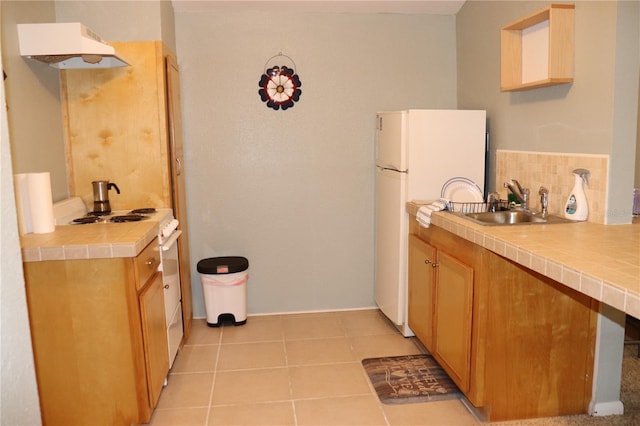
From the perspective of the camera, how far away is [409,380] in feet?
9.80

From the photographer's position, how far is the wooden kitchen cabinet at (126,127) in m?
3.29

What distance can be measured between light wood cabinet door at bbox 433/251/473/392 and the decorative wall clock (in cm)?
176

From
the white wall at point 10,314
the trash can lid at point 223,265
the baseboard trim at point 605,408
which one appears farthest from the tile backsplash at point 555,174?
the white wall at point 10,314

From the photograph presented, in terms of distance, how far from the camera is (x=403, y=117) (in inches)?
132

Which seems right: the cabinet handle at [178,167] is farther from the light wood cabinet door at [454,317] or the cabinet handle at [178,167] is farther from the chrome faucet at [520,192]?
the chrome faucet at [520,192]

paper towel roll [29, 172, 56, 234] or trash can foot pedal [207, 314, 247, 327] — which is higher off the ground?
paper towel roll [29, 172, 56, 234]

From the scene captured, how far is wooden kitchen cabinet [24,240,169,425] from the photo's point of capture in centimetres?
229

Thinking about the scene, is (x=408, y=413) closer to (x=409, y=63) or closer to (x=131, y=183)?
(x=131, y=183)

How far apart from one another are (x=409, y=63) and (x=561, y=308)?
2.33 metres

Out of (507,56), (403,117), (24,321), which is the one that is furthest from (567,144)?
(24,321)

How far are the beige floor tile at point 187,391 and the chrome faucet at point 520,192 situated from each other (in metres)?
2.11

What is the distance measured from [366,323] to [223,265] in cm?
117

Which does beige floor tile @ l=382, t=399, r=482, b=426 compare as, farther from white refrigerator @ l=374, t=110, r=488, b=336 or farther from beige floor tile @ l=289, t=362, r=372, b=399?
→ white refrigerator @ l=374, t=110, r=488, b=336

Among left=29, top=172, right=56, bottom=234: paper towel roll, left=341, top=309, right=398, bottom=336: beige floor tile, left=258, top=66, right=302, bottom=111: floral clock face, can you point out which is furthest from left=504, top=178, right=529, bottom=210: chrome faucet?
left=29, top=172, right=56, bottom=234: paper towel roll
